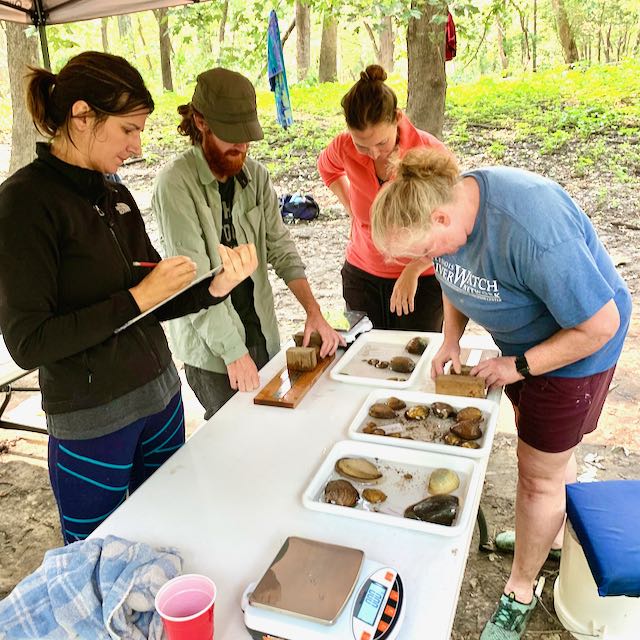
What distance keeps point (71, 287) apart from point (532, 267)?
1073 mm

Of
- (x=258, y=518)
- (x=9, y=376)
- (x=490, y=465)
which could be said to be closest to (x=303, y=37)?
(x=9, y=376)

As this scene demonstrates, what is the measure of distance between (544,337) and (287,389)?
750mm

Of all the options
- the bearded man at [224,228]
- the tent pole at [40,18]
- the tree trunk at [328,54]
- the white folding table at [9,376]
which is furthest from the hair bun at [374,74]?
the tree trunk at [328,54]

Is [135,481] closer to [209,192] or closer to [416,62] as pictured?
[209,192]

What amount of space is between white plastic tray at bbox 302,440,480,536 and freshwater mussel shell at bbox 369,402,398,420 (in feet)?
0.47

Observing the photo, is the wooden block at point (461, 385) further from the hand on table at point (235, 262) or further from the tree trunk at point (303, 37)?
the tree trunk at point (303, 37)

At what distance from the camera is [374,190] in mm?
2371

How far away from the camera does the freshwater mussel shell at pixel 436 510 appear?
118 cm

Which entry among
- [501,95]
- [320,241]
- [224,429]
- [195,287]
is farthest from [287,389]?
[501,95]

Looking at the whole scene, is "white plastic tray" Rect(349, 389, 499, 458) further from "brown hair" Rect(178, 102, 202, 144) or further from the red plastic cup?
"brown hair" Rect(178, 102, 202, 144)

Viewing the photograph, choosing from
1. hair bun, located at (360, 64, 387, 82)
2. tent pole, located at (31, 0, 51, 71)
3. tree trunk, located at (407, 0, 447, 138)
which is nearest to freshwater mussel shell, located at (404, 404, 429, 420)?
hair bun, located at (360, 64, 387, 82)

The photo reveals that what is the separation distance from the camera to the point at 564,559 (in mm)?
1867

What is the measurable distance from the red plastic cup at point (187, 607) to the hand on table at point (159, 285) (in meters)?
A: 0.65

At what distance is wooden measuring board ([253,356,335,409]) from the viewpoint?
1680 mm
